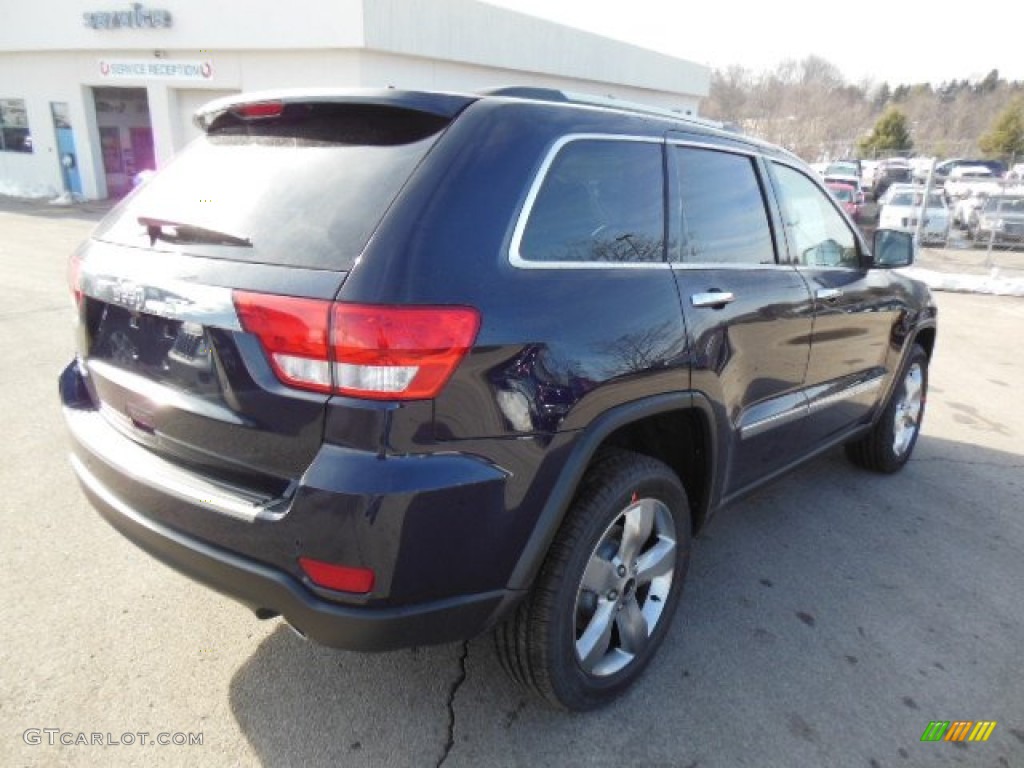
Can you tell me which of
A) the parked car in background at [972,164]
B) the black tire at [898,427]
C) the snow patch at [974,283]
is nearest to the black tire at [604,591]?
the black tire at [898,427]

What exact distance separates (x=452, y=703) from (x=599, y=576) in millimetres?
663

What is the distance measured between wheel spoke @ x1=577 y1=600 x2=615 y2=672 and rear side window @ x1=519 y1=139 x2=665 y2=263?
116cm

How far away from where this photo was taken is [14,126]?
76.4ft

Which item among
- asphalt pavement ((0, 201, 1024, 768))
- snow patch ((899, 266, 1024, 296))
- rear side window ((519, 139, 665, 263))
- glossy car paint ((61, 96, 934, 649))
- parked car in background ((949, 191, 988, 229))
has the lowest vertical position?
snow patch ((899, 266, 1024, 296))

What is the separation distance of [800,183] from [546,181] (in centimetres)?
199

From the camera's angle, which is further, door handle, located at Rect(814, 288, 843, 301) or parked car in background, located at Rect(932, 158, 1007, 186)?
parked car in background, located at Rect(932, 158, 1007, 186)

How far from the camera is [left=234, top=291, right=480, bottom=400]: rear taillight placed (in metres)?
1.75

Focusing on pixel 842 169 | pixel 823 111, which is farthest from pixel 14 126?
pixel 823 111

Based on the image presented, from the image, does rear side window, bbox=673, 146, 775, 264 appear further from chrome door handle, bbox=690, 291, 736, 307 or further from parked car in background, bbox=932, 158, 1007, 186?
parked car in background, bbox=932, 158, 1007, 186

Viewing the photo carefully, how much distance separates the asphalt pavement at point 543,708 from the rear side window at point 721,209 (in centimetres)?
147

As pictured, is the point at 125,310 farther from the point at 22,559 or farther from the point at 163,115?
the point at 163,115

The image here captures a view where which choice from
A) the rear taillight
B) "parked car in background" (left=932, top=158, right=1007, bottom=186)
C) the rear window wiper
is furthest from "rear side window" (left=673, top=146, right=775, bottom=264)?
"parked car in background" (left=932, top=158, right=1007, bottom=186)

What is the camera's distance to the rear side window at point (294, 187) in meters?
1.92

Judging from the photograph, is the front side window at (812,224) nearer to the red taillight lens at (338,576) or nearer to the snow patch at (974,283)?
the red taillight lens at (338,576)
